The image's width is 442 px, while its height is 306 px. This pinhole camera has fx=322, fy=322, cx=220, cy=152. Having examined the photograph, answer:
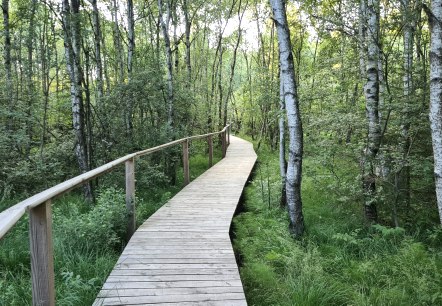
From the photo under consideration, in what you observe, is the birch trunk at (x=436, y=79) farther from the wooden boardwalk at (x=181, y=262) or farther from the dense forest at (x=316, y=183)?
the wooden boardwalk at (x=181, y=262)

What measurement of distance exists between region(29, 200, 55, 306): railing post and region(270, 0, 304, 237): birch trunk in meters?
3.56

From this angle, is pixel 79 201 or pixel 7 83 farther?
pixel 7 83

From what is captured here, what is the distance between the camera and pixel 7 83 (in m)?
8.54

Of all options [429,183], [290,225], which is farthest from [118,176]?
[429,183]

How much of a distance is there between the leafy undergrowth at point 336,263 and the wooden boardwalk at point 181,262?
0.38m

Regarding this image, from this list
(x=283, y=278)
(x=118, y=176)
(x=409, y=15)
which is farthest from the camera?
(x=118, y=176)

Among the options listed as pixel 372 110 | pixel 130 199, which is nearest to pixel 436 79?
pixel 372 110

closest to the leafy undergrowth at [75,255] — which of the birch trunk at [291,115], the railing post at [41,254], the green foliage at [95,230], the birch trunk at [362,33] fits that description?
the green foliage at [95,230]

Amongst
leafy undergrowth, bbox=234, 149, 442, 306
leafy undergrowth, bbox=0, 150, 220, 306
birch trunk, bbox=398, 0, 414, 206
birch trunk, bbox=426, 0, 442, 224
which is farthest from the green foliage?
birch trunk, bbox=398, 0, 414, 206

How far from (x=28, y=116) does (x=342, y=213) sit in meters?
7.56

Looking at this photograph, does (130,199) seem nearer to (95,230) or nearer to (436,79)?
(95,230)

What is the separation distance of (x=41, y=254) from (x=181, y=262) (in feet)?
6.14

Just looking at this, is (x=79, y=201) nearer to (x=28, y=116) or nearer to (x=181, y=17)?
(x=28, y=116)

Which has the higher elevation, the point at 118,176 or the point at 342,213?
the point at 118,176
